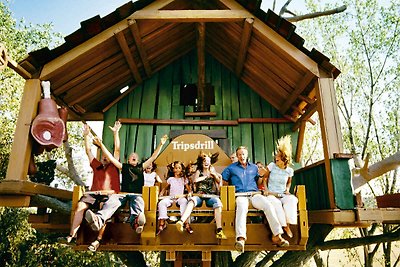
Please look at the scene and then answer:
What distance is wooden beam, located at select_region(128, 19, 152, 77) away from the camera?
6.69 metres

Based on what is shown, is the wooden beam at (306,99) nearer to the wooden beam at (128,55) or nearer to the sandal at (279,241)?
the sandal at (279,241)

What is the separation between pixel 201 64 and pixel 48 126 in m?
3.54

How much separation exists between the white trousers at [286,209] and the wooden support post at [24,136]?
3.69 metres

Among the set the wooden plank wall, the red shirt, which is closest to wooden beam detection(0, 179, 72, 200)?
the red shirt

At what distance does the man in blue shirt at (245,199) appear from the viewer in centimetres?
471

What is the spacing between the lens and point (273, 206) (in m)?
4.90

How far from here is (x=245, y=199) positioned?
16.1 ft

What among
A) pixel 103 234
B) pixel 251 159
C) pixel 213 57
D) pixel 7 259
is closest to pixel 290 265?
pixel 251 159

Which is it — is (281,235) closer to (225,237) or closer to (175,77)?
(225,237)

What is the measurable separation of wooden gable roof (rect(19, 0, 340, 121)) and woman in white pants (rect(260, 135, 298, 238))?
64.7 inches

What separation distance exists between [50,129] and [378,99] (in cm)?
1442

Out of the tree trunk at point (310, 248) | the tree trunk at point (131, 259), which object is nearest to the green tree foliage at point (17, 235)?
the tree trunk at point (131, 259)

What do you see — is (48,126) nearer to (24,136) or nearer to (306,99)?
(24,136)

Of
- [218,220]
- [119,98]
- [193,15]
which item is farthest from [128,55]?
[218,220]
